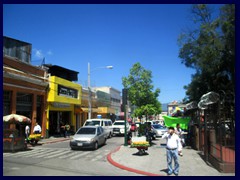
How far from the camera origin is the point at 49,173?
30.7 feet

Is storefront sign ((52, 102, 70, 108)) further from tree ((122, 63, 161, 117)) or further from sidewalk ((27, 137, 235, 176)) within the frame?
sidewalk ((27, 137, 235, 176))

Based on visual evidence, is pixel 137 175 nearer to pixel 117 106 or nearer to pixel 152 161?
pixel 152 161

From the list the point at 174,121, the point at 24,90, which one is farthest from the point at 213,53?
the point at 24,90

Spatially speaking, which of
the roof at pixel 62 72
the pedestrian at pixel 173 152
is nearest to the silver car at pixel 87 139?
the pedestrian at pixel 173 152

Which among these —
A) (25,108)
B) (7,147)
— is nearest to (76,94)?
(25,108)

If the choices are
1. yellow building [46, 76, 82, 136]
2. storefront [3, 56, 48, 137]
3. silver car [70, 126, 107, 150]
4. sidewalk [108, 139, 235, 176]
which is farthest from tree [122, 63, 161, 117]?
sidewalk [108, 139, 235, 176]

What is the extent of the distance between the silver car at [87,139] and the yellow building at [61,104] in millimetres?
9999

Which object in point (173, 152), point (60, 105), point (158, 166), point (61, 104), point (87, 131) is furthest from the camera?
point (61, 104)

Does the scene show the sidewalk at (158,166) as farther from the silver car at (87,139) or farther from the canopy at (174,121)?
the canopy at (174,121)

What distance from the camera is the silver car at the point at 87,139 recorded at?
16927mm

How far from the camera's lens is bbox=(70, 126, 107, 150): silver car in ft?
55.5

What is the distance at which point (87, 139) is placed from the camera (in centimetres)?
1703

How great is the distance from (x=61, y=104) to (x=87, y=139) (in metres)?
14.2

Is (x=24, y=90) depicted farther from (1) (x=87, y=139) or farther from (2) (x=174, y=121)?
(2) (x=174, y=121)
